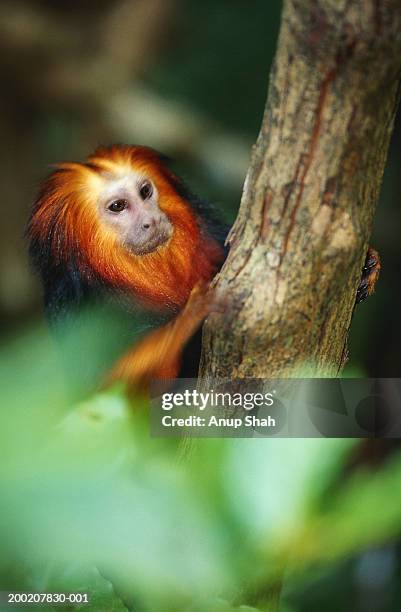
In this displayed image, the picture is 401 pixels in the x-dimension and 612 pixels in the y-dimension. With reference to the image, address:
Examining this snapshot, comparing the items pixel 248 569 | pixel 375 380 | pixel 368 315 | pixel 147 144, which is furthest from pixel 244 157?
pixel 248 569

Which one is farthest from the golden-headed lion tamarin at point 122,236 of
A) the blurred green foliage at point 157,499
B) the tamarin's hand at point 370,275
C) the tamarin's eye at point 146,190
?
the blurred green foliage at point 157,499

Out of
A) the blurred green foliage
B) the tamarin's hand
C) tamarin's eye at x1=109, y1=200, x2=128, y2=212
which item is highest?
tamarin's eye at x1=109, y1=200, x2=128, y2=212

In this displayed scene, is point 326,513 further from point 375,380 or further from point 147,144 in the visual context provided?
point 147,144

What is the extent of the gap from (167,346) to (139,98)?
1.29 feet

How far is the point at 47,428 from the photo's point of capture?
1.37 ft

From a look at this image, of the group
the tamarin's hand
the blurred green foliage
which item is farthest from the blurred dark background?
the blurred green foliage

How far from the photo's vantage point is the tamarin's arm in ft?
3.21

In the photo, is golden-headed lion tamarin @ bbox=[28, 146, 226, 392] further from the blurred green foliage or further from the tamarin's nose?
the blurred green foliage

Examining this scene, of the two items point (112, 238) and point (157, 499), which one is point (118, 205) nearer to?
point (112, 238)

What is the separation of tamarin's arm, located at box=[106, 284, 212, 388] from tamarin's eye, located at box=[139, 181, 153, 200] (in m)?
0.28

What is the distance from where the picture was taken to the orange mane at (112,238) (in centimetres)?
124

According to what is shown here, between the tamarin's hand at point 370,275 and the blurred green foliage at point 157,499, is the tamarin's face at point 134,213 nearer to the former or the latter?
the tamarin's hand at point 370,275

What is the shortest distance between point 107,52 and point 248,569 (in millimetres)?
857

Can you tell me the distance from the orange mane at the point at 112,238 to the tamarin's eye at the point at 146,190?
0.03 metres
